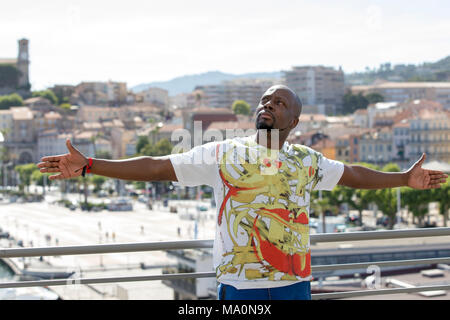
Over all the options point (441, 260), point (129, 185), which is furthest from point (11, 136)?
point (441, 260)

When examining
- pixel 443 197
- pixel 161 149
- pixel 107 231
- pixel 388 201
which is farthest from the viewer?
pixel 161 149

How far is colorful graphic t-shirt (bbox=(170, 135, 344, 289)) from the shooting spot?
198 centimetres

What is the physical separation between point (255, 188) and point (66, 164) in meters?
0.50

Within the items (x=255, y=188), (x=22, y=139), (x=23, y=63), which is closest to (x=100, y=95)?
(x=23, y=63)

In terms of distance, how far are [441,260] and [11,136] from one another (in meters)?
87.2

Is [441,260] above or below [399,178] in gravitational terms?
below

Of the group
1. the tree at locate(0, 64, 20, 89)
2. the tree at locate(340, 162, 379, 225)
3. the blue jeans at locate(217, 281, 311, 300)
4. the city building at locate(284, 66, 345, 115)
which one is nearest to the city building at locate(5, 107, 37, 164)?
the tree at locate(0, 64, 20, 89)

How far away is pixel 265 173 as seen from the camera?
1.99m

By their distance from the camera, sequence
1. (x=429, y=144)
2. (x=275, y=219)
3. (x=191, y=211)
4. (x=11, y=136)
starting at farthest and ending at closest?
(x=11, y=136) < (x=429, y=144) < (x=191, y=211) < (x=275, y=219)

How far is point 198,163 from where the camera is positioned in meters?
2.04

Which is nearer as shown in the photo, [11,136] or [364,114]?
[364,114]

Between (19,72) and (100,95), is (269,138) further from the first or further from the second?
(19,72)
